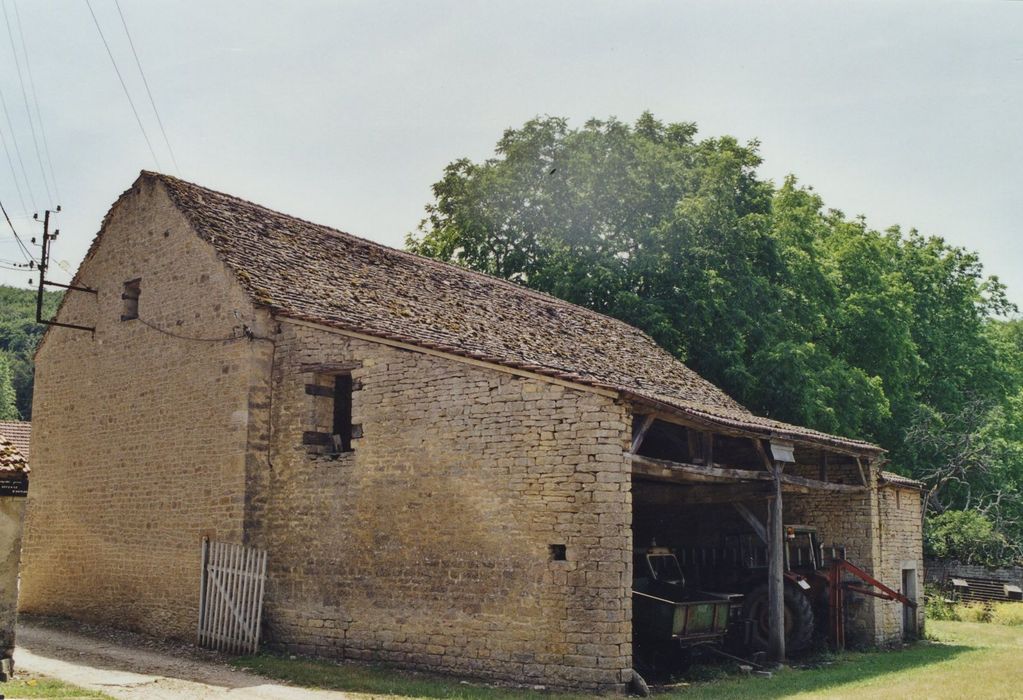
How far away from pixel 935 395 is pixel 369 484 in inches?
1063

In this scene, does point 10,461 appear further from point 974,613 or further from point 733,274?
point 974,613

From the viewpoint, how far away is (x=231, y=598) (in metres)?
13.6

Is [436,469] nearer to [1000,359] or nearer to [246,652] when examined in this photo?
[246,652]

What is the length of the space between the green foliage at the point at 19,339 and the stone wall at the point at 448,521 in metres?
39.3

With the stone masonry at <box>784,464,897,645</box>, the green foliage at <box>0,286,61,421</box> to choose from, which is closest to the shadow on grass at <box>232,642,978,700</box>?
the stone masonry at <box>784,464,897,645</box>

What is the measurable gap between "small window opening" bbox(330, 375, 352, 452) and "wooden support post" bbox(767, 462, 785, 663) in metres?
6.41

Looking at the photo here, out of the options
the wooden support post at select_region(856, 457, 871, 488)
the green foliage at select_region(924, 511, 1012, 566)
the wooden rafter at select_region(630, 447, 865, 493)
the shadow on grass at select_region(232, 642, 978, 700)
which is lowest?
the shadow on grass at select_region(232, 642, 978, 700)

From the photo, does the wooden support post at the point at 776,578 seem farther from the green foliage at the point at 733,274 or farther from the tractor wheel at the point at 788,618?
the green foliage at the point at 733,274

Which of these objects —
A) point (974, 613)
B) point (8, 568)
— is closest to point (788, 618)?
point (974, 613)

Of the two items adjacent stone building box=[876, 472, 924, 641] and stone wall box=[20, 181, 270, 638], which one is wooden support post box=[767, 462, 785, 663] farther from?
stone wall box=[20, 181, 270, 638]

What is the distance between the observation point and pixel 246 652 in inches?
523

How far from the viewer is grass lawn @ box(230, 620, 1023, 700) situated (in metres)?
11.2

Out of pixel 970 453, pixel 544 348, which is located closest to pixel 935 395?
pixel 970 453

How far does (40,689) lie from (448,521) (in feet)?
16.1
